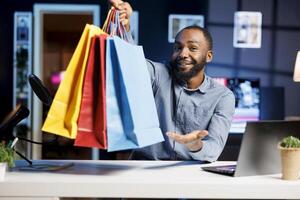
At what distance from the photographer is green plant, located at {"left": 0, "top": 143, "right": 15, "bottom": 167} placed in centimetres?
110

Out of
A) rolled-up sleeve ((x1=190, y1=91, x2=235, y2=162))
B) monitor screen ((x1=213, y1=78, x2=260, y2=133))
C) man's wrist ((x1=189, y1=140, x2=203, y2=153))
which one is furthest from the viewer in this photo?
monitor screen ((x1=213, y1=78, x2=260, y2=133))

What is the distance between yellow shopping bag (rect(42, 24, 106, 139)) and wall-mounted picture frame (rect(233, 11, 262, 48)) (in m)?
4.63

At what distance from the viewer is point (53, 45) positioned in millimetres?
9312

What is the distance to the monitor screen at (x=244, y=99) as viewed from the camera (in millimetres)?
5133

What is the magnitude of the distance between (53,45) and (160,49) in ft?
14.5

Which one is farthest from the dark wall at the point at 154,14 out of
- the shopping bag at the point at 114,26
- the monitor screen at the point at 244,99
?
the shopping bag at the point at 114,26

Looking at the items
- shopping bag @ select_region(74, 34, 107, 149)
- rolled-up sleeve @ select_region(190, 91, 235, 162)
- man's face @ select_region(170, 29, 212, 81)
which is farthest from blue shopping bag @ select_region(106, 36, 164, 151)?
man's face @ select_region(170, 29, 212, 81)

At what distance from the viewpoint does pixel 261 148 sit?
117cm

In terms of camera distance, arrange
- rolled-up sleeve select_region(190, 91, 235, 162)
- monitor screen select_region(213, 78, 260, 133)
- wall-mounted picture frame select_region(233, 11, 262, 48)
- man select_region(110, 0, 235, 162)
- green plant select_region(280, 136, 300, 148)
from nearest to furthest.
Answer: green plant select_region(280, 136, 300, 148), rolled-up sleeve select_region(190, 91, 235, 162), man select_region(110, 0, 235, 162), monitor screen select_region(213, 78, 260, 133), wall-mounted picture frame select_region(233, 11, 262, 48)

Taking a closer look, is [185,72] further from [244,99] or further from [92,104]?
[244,99]

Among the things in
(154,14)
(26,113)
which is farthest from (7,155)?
(154,14)

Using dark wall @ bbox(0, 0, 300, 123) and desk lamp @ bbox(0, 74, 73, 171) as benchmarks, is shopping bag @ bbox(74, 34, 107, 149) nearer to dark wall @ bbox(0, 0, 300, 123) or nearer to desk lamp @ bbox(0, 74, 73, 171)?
desk lamp @ bbox(0, 74, 73, 171)

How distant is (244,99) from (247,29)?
923 millimetres

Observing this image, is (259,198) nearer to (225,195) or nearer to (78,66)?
(225,195)
